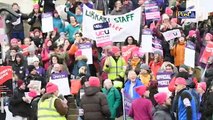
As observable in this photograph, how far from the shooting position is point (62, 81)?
62.3 ft

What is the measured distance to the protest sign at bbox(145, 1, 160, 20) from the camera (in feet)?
80.8

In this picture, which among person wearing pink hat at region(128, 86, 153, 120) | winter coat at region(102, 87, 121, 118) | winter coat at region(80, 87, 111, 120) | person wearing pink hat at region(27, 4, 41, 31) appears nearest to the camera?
person wearing pink hat at region(128, 86, 153, 120)

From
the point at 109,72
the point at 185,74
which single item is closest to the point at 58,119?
the point at 185,74

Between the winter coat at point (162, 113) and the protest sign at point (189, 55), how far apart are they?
171 inches

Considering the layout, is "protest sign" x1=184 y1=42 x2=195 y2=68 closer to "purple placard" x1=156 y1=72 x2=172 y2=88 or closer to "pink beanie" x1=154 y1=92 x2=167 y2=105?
"purple placard" x1=156 y1=72 x2=172 y2=88

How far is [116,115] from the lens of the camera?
61.8ft

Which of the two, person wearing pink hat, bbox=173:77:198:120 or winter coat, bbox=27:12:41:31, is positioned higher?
winter coat, bbox=27:12:41:31

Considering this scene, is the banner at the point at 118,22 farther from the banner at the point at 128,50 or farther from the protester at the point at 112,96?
the protester at the point at 112,96

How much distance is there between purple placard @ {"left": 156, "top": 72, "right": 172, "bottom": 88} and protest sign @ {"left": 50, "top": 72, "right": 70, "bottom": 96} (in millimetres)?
2132

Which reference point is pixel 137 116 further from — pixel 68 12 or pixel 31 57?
pixel 68 12

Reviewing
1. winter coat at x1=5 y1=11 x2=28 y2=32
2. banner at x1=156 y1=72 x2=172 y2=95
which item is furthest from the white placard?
winter coat at x1=5 y1=11 x2=28 y2=32

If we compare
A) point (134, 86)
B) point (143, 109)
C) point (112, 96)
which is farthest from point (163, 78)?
point (143, 109)

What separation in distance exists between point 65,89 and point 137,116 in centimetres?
246

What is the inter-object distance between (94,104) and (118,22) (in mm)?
7472
